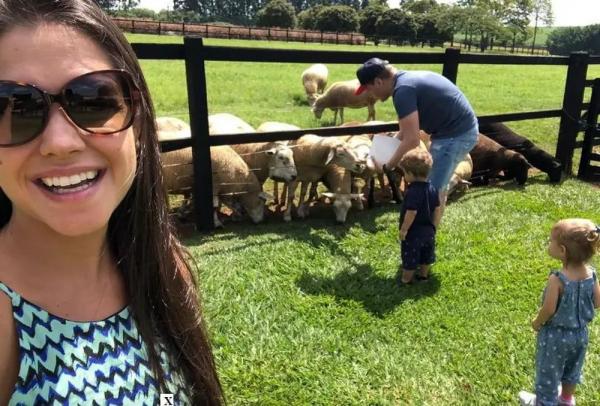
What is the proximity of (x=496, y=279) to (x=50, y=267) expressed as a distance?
14.1 ft

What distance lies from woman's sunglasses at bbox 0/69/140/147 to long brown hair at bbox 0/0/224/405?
74mm

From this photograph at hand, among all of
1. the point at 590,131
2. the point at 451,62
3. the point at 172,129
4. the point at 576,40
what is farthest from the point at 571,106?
the point at 576,40

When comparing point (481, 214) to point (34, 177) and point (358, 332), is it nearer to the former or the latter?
point (358, 332)

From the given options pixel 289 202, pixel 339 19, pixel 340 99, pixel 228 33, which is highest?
pixel 339 19

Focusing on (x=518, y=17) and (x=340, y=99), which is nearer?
(x=340, y=99)

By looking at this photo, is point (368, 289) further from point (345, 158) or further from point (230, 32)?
point (230, 32)

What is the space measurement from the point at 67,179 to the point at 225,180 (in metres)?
5.13

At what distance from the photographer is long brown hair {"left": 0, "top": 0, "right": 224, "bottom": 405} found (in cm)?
128

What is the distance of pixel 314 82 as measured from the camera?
16031 mm

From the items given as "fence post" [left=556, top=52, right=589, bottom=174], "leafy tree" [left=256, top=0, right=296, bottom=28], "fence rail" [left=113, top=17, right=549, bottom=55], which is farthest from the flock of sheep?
"leafy tree" [left=256, top=0, right=296, bottom=28]

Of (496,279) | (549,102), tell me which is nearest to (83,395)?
(496,279)

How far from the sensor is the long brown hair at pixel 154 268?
4.21 feet

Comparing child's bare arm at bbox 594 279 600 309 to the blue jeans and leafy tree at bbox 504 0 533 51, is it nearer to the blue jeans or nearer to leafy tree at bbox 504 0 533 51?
the blue jeans

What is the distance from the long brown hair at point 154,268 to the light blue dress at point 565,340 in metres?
2.18
